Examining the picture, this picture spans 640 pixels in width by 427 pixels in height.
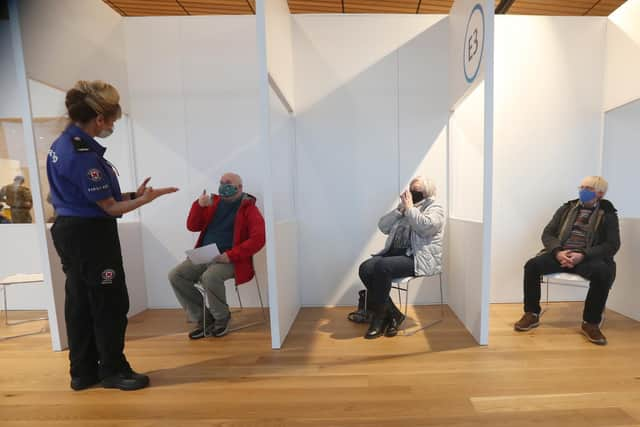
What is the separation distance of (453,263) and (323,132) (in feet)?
5.56

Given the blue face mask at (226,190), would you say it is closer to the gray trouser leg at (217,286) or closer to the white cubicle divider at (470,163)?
the gray trouser leg at (217,286)

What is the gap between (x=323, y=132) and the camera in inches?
113

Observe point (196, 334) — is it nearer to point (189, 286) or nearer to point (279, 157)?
point (189, 286)

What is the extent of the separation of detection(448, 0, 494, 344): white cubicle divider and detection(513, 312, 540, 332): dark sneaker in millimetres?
386

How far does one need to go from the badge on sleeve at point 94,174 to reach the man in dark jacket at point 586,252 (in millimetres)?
2982

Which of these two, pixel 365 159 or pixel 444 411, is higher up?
pixel 365 159

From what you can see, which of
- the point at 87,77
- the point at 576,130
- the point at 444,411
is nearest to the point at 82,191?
the point at 87,77

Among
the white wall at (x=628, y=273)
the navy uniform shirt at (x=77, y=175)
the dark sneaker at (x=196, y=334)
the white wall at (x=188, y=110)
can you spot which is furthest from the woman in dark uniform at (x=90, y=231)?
the white wall at (x=628, y=273)

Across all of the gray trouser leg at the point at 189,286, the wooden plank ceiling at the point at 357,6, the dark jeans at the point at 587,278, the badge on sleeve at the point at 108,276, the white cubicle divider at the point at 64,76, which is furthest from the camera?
the wooden plank ceiling at the point at 357,6

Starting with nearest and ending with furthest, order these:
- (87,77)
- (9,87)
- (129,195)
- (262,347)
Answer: (129,195) → (262,347) → (87,77) → (9,87)

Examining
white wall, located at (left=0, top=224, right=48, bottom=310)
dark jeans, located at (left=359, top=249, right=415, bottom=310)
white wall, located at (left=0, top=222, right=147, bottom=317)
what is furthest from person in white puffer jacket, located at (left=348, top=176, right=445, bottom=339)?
white wall, located at (left=0, top=224, right=48, bottom=310)

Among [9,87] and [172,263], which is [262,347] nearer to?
[172,263]

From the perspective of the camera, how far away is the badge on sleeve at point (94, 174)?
1512 millimetres

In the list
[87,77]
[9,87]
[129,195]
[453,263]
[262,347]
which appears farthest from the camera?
[9,87]
